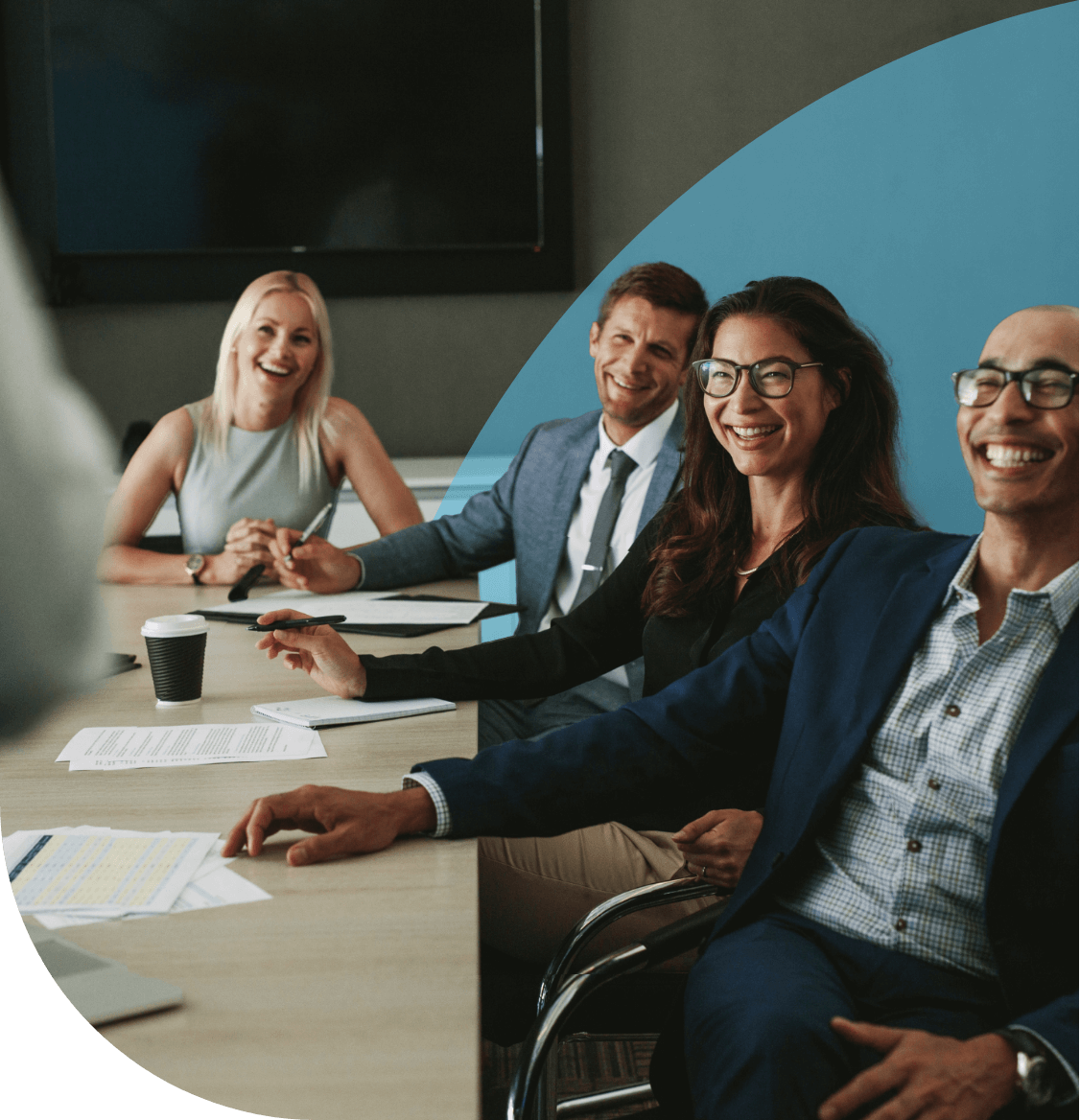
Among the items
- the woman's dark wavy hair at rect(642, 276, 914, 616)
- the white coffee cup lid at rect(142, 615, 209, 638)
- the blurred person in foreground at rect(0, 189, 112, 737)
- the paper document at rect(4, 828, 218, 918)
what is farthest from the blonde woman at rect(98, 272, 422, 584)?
the blurred person in foreground at rect(0, 189, 112, 737)

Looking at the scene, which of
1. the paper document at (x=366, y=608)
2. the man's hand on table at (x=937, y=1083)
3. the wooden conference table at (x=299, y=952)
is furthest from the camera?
the paper document at (x=366, y=608)

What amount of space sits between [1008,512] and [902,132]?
72 cm

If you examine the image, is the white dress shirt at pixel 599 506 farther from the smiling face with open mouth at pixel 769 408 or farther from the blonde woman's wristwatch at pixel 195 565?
Result: the blonde woman's wristwatch at pixel 195 565

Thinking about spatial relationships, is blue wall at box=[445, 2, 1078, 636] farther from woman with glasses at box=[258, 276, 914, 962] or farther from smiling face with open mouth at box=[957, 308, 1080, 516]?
smiling face with open mouth at box=[957, 308, 1080, 516]

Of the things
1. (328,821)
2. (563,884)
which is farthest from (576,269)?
(328,821)

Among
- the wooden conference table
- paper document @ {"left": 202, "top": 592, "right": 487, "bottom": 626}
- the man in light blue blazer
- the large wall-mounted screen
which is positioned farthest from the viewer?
the large wall-mounted screen

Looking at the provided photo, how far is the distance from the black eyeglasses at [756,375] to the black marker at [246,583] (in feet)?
3.26

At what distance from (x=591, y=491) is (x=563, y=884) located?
91 cm

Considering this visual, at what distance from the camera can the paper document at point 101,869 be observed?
799 millimetres

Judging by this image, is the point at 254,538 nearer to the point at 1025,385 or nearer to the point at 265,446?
the point at 265,446

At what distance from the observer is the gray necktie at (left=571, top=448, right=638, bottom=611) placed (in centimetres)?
192

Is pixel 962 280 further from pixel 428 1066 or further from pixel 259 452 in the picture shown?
pixel 259 452

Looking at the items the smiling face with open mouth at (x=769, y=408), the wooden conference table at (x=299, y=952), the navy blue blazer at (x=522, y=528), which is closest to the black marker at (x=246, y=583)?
the navy blue blazer at (x=522, y=528)

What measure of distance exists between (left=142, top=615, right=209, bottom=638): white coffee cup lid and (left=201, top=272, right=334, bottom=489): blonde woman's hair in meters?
1.11
